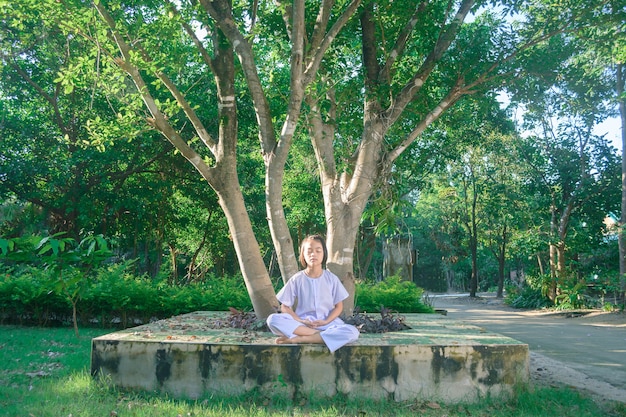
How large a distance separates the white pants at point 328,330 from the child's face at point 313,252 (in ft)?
2.11

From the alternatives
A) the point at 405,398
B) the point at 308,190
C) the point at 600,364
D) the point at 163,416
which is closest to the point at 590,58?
the point at 308,190

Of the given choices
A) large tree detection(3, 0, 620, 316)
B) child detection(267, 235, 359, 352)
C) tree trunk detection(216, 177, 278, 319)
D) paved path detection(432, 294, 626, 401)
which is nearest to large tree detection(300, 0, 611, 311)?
large tree detection(3, 0, 620, 316)

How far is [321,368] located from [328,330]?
0.37m

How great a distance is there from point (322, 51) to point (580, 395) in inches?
199

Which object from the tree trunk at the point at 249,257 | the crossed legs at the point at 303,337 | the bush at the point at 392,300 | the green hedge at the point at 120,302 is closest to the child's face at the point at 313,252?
the crossed legs at the point at 303,337

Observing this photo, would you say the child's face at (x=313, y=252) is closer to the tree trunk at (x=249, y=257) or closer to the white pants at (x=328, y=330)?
the white pants at (x=328, y=330)

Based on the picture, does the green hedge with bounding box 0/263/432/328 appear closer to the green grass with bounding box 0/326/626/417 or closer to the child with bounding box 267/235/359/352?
the green grass with bounding box 0/326/626/417

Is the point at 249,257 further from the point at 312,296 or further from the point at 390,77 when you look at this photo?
the point at 390,77

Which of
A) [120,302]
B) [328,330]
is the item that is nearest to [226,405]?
[328,330]

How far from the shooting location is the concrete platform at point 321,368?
514cm

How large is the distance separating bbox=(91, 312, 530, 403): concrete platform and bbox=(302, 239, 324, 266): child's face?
96cm

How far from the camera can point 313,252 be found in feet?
18.8

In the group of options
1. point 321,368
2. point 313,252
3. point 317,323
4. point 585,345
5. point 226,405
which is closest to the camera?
point 226,405

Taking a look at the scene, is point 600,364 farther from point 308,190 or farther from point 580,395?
point 308,190
